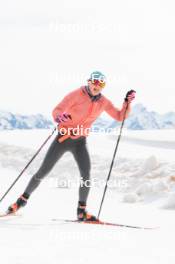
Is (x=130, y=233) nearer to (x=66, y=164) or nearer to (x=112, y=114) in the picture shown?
(x=112, y=114)

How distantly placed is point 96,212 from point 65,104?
8.29ft

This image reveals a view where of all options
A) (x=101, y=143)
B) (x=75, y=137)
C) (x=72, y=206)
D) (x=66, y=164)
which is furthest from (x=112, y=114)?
(x=101, y=143)

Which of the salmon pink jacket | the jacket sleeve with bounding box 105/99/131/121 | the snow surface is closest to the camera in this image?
the snow surface

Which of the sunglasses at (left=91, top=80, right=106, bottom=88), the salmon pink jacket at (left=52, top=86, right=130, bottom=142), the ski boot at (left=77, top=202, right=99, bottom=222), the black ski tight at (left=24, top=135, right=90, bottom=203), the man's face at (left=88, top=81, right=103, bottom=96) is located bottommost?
the ski boot at (left=77, top=202, right=99, bottom=222)

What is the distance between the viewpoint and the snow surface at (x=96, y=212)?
5.14m

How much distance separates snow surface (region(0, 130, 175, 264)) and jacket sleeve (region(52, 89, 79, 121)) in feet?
4.68

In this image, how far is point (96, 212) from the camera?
909 cm

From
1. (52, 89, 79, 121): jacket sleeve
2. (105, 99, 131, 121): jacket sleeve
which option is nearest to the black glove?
(105, 99, 131, 121): jacket sleeve

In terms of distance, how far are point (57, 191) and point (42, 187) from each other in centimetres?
72

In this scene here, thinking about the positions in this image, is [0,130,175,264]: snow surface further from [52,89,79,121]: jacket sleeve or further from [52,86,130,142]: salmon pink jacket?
[52,89,79,121]: jacket sleeve

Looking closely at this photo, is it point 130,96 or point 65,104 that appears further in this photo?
point 130,96

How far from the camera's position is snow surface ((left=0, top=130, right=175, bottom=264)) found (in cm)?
514

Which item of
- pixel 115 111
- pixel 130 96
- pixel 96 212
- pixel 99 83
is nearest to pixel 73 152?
pixel 115 111

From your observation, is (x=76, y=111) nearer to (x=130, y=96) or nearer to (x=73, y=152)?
(x=73, y=152)
